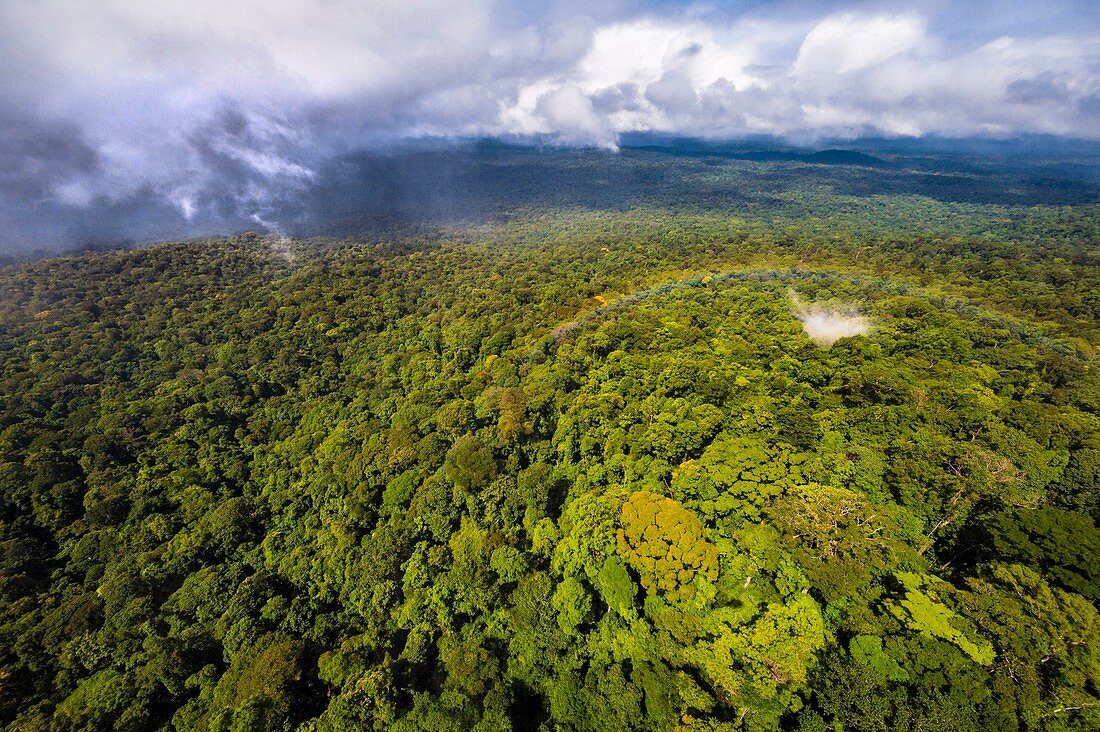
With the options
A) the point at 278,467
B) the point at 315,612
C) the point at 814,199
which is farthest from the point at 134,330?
the point at 814,199

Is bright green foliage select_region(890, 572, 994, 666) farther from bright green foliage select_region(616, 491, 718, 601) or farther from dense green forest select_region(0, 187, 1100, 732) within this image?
bright green foliage select_region(616, 491, 718, 601)

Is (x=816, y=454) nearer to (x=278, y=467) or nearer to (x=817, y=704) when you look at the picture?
(x=817, y=704)

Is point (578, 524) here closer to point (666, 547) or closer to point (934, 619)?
point (666, 547)

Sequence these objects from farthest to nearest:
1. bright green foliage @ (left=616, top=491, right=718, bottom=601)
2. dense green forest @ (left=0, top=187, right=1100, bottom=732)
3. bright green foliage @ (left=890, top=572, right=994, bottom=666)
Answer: bright green foliage @ (left=616, top=491, right=718, bottom=601)
dense green forest @ (left=0, top=187, right=1100, bottom=732)
bright green foliage @ (left=890, top=572, right=994, bottom=666)

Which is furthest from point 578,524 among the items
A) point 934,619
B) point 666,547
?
point 934,619

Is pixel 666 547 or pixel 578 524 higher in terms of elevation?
pixel 666 547

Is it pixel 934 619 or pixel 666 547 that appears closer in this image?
pixel 934 619

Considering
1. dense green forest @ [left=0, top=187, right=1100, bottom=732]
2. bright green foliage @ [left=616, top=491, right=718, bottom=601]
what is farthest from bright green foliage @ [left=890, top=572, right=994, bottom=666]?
bright green foliage @ [left=616, top=491, right=718, bottom=601]

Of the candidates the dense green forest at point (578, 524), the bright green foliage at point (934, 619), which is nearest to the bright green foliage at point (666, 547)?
the dense green forest at point (578, 524)
